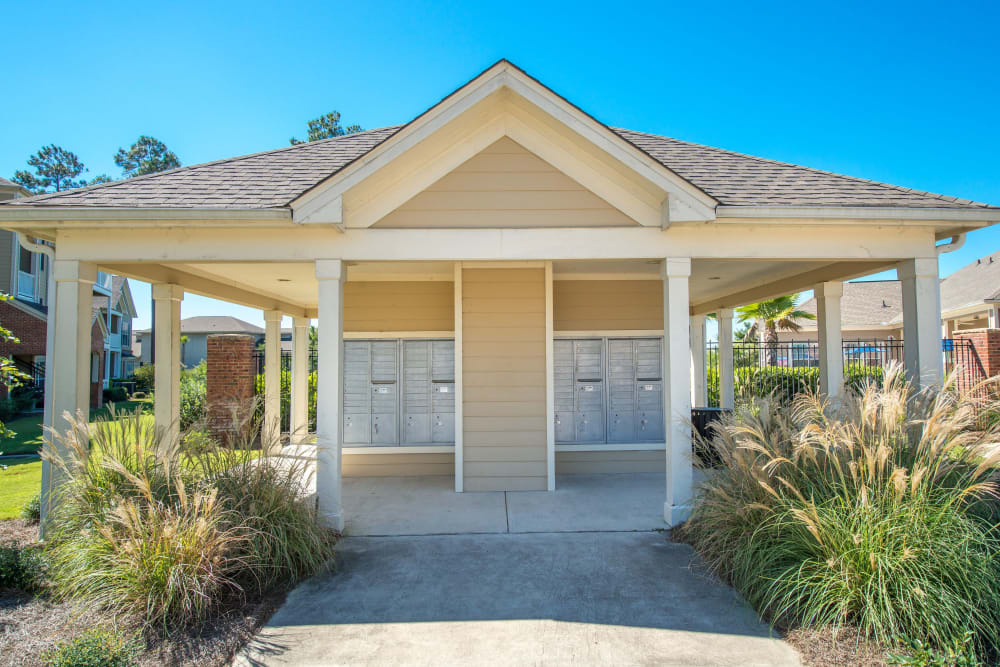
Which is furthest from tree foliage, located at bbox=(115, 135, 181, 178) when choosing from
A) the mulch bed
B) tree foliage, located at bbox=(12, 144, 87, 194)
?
the mulch bed

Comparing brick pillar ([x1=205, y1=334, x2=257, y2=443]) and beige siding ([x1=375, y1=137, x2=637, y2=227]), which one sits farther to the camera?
brick pillar ([x1=205, y1=334, x2=257, y2=443])

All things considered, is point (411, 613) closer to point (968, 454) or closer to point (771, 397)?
point (771, 397)

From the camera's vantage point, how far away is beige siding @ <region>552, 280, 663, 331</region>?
26.3ft

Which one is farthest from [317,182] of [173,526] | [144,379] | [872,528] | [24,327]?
[144,379]

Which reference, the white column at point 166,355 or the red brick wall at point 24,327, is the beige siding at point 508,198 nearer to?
the white column at point 166,355

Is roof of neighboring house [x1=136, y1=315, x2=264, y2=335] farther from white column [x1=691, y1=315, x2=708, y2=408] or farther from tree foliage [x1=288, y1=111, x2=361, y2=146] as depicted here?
white column [x1=691, y1=315, x2=708, y2=408]

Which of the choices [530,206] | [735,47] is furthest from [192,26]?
[735,47]

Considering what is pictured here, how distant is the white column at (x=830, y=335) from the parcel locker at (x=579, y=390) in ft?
10.2

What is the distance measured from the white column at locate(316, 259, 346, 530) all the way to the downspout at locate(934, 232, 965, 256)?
244 inches

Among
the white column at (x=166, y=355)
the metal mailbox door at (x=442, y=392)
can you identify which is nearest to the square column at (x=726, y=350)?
the metal mailbox door at (x=442, y=392)

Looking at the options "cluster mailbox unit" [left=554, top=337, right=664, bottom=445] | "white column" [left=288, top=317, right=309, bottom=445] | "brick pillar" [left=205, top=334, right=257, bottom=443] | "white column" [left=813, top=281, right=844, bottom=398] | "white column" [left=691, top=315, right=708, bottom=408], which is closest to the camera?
"white column" [left=813, top=281, right=844, bottom=398]

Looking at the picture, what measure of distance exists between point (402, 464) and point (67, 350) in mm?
4326

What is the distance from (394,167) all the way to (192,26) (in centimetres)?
493

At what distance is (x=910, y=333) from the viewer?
5.48m
